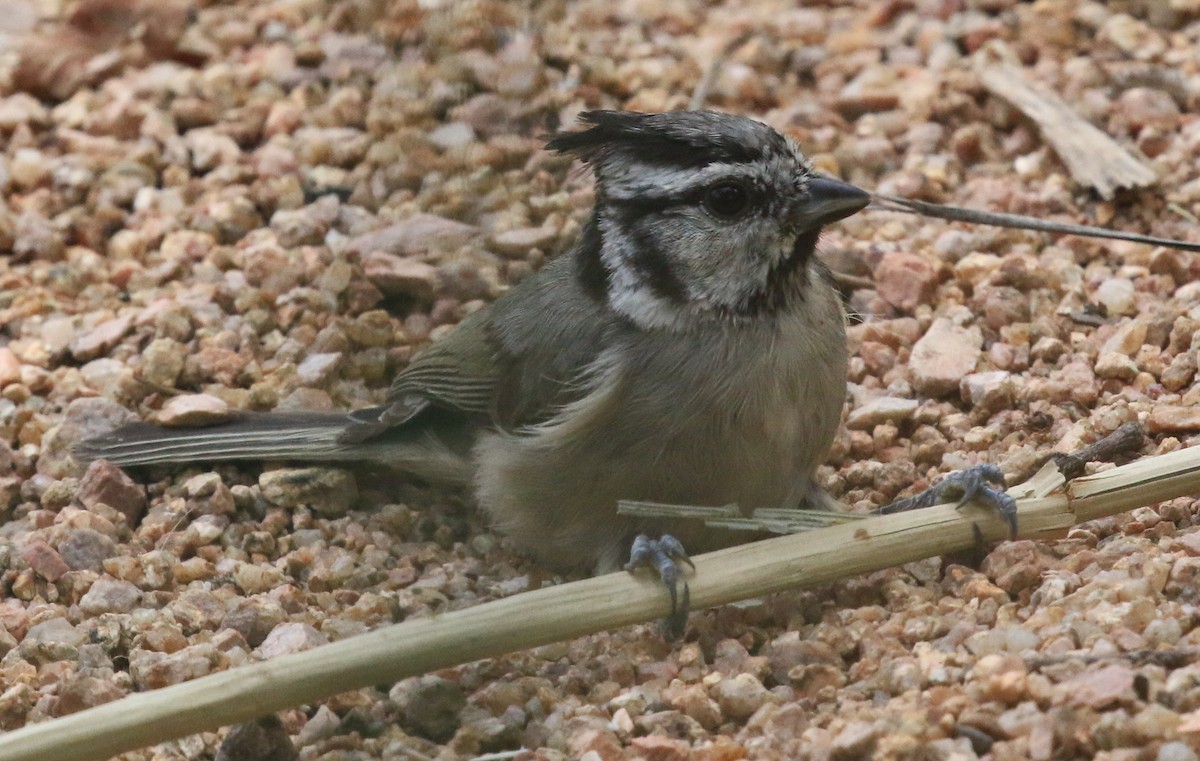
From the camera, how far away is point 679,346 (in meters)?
4.64

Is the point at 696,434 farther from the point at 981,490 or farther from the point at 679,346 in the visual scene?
the point at 981,490

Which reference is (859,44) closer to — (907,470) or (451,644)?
(907,470)

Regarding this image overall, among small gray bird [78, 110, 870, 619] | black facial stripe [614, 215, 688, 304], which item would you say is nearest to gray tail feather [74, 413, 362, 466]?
small gray bird [78, 110, 870, 619]

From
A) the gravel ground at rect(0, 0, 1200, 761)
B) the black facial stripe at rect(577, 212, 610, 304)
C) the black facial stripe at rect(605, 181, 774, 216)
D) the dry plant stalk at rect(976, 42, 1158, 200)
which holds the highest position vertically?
the black facial stripe at rect(605, 181, 774, 216)

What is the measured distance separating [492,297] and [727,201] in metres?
1.60

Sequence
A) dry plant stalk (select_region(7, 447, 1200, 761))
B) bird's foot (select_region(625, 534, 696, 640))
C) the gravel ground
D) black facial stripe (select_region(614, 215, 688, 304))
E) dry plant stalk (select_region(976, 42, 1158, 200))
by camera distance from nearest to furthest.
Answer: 1. dry plant stalk (select_region(7, 447, 1200, 761))
2. the gravel ground
3. bird's foot (select_region(625, 534, 696, 640))
4. black facial stripe (select_region(614, 215, 688, 304))
5. dry plant stalk (select_region(976, 42, 1158, 200))

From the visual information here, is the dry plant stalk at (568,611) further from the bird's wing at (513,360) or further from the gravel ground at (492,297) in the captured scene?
the bird's wing at (513,360)

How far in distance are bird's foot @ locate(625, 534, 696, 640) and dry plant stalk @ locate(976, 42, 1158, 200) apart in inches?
104

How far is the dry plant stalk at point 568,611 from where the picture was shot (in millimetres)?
3645

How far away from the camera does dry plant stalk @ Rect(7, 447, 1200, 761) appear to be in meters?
3.64

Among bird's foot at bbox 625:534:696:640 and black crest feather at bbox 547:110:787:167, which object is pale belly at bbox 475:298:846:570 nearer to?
bird's foot at bbox 625:534:696:640

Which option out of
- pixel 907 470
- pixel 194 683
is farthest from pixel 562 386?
pixel 194 683

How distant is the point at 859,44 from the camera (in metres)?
7.22

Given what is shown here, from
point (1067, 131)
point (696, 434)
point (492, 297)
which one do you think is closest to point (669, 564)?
point (696, 434)
